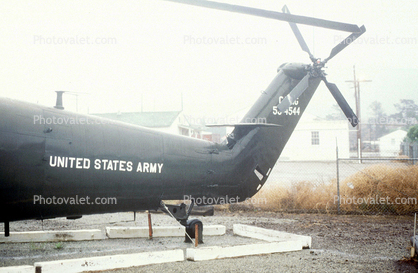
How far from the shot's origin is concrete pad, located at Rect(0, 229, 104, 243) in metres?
7.07

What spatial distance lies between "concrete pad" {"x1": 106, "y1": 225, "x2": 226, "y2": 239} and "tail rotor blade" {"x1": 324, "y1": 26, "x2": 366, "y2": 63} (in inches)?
171

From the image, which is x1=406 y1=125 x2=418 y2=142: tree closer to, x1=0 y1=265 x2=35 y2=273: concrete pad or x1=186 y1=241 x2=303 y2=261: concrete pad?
x1=186 y1=241 x2=303 y2=261: concrete pad

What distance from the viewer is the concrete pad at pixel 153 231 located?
761cm

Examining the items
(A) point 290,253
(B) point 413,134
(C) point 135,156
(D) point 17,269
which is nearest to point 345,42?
(A) point 290,253

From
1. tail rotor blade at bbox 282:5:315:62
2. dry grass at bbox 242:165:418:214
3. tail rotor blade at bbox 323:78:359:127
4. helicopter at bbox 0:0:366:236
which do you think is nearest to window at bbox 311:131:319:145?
dry grass at bbox 242:165:418:214

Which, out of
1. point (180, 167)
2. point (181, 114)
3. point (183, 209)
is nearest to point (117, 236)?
point (183, 209)

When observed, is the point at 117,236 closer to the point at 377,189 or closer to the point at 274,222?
the point at 274,222

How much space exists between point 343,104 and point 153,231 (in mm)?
4758

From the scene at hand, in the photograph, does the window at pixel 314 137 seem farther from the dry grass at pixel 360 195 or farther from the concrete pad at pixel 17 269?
the concrete pad at pixel 17 269

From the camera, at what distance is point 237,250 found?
233 inches

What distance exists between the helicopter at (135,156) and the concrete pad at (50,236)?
6.99 feet

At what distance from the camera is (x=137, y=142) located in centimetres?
577

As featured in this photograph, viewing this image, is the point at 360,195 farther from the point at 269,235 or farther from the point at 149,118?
the point at 149,118

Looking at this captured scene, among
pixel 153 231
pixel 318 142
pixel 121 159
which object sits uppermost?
pixel 318 142
